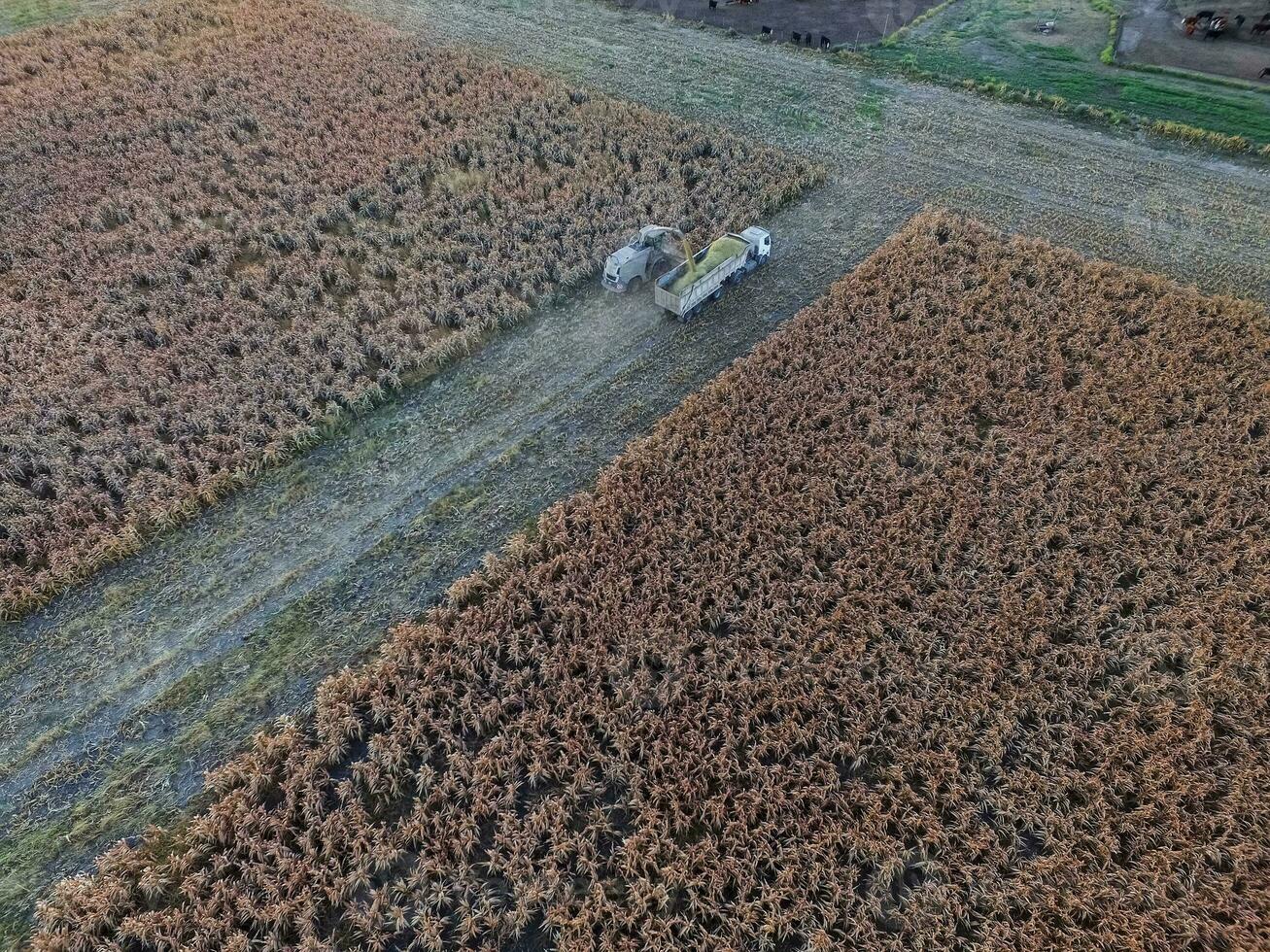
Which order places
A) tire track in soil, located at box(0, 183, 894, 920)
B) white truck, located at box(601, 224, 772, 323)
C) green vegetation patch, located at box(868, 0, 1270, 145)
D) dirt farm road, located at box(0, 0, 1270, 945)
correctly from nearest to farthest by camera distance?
tire track in soil, located at box(0, 183, 894, 920) → dirt farm road, located at box(0, 0, 1270, 945) → white truck, located at box(601, 224, 772, 323) → green vegetation patch, located at box(868, 0, 1270, 145)

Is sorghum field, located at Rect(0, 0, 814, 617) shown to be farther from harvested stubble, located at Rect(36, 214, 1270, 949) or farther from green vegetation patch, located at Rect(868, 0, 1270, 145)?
green vegetation patch, located at Rect(868, 0, 1270, 145)

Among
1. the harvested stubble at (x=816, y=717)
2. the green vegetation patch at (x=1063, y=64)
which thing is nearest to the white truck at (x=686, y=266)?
the harvested stubble at (x=816, y=717)

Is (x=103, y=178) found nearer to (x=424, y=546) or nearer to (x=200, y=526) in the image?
(x=200, y=526)

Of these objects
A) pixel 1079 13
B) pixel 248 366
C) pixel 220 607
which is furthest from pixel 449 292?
pixel 1079 13

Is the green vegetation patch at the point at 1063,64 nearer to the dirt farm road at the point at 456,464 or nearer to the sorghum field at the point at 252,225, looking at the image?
the dirt farm road at the point at 456,464

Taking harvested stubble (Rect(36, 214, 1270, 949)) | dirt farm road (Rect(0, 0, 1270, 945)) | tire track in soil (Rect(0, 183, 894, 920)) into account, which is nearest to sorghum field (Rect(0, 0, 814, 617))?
tire track in soil (Rect(0, 183, 894, 920))
